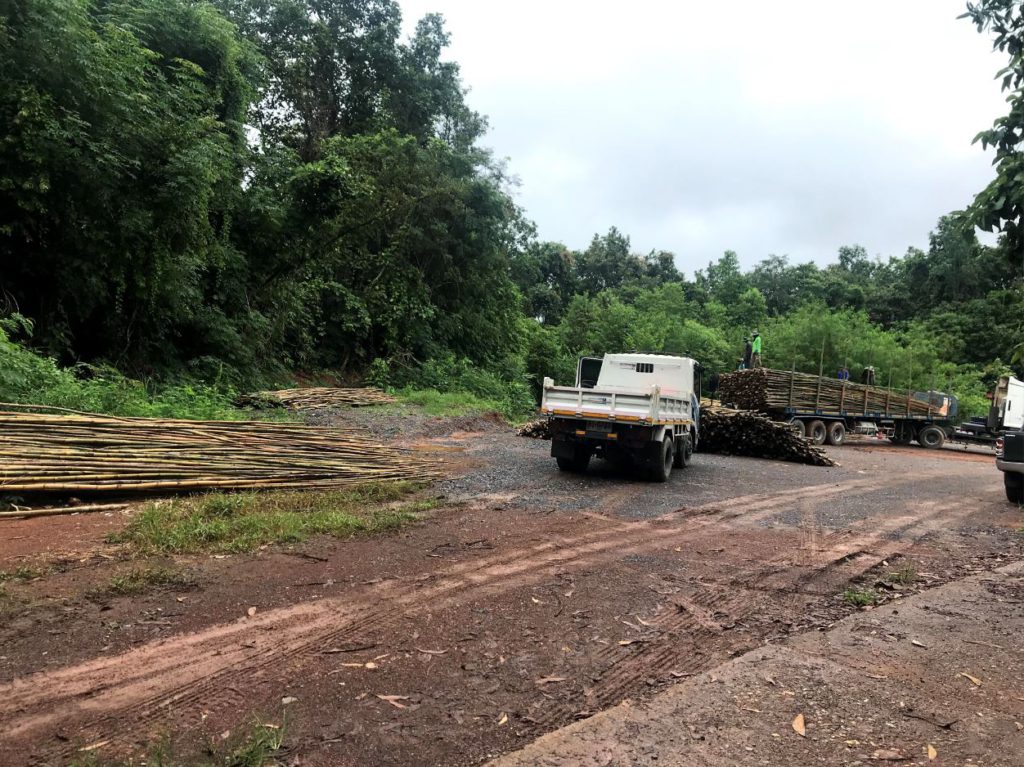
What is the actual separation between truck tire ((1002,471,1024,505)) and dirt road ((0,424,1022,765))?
2733 millimetres

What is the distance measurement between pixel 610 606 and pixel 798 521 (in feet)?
14.3

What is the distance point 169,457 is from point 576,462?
19.9ft

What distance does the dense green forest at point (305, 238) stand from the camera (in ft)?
36.3

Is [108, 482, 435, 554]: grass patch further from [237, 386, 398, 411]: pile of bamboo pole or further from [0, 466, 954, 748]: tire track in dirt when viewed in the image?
[237, 386, 398, 411]: pile of bamboo pole

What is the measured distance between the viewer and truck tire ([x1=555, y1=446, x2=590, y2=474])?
10.7 m

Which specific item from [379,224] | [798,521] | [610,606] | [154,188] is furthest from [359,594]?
[379,224]

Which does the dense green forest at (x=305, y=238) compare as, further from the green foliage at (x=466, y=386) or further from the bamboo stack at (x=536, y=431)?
the bamboo stack at (x=536, y=431)

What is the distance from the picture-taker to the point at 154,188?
42.4 ft

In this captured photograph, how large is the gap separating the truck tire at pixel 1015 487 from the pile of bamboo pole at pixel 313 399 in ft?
45.7

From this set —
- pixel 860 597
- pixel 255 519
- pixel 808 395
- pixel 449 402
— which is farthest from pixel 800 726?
pixel 808 395

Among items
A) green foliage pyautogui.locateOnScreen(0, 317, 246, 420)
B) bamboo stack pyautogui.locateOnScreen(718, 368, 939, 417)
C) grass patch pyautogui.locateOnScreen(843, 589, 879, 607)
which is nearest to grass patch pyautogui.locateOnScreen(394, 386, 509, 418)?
green foliage pyautogui.locateOnScreen(0, 317, 246, 420)

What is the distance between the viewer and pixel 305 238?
19875 millimetres

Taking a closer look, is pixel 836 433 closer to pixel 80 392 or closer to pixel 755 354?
pixel 755 354

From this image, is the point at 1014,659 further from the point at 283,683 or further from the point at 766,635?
the point at 283,683
